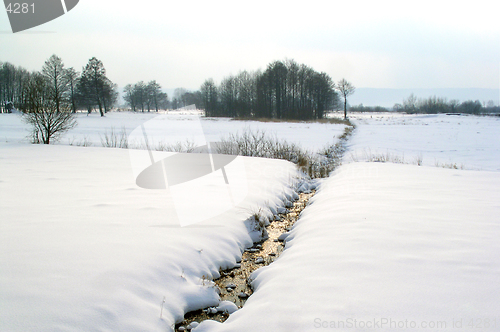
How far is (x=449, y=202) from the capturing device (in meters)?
4.98

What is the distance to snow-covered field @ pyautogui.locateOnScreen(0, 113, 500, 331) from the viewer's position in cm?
219

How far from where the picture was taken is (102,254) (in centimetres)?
299

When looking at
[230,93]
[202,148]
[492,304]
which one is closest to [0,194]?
[492,304]

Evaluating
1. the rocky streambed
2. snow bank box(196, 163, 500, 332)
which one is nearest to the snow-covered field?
snow bank box(196, 163, 500, 332)

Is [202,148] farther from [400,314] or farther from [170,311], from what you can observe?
[400,314]

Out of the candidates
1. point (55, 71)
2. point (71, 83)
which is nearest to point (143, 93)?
point (71, 83)

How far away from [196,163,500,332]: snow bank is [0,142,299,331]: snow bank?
678 mm

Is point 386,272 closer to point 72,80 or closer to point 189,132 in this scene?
point 189,132

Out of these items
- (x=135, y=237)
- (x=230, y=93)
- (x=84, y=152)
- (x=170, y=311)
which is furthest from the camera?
(x=230, y=93)

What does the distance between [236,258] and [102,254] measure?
75.2 inches

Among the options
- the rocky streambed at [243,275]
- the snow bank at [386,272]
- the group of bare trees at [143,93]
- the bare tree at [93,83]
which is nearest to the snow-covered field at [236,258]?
the snow bank at [386,272]

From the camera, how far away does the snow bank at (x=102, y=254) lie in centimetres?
225

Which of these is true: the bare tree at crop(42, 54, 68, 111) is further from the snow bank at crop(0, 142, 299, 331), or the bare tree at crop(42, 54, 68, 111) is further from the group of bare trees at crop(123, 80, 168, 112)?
the snow bank at crop(0, 142, 299, 331)

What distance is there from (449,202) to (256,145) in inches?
336
